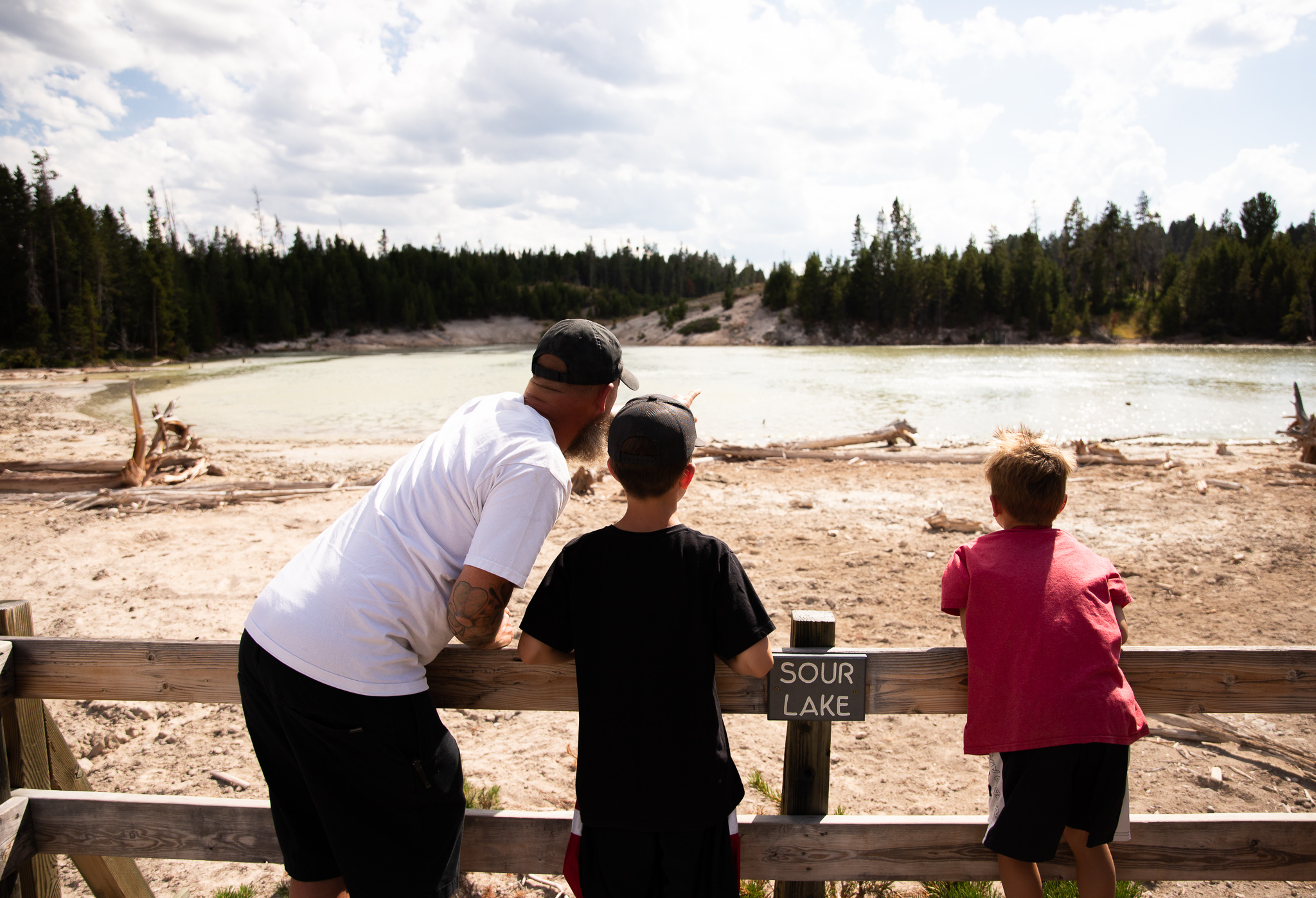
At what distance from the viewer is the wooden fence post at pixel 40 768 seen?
2.63 meters

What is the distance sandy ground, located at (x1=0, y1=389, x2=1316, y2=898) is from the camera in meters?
4.00

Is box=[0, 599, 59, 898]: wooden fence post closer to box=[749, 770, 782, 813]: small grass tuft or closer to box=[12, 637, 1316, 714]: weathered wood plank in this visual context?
box=[12, 637, 1316, 714]: weathered wood plank

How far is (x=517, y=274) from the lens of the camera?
468 ft

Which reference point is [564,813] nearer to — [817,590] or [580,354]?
[580,354]

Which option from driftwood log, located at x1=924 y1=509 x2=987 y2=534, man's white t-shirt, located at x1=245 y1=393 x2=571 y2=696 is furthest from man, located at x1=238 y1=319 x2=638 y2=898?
driftwood log, located at x1=924 y1=509 x2=987 y2=534

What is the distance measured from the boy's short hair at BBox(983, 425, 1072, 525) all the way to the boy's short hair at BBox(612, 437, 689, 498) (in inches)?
42.5

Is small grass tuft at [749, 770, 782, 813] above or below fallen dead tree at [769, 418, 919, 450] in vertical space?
below

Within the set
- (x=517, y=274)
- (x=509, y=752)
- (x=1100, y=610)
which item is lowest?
(x=509, y=752)

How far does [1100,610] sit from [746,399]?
30482mm

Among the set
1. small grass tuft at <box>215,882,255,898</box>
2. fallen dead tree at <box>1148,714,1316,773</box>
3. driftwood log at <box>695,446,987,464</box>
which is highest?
driftwood log at <box>695,446,987,464</box>

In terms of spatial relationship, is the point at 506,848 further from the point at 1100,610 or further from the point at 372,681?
the point at 1100,610

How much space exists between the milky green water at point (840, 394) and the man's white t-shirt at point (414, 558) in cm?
1178

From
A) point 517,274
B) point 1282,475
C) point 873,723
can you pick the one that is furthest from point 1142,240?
point 873,723

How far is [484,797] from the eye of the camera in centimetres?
380
